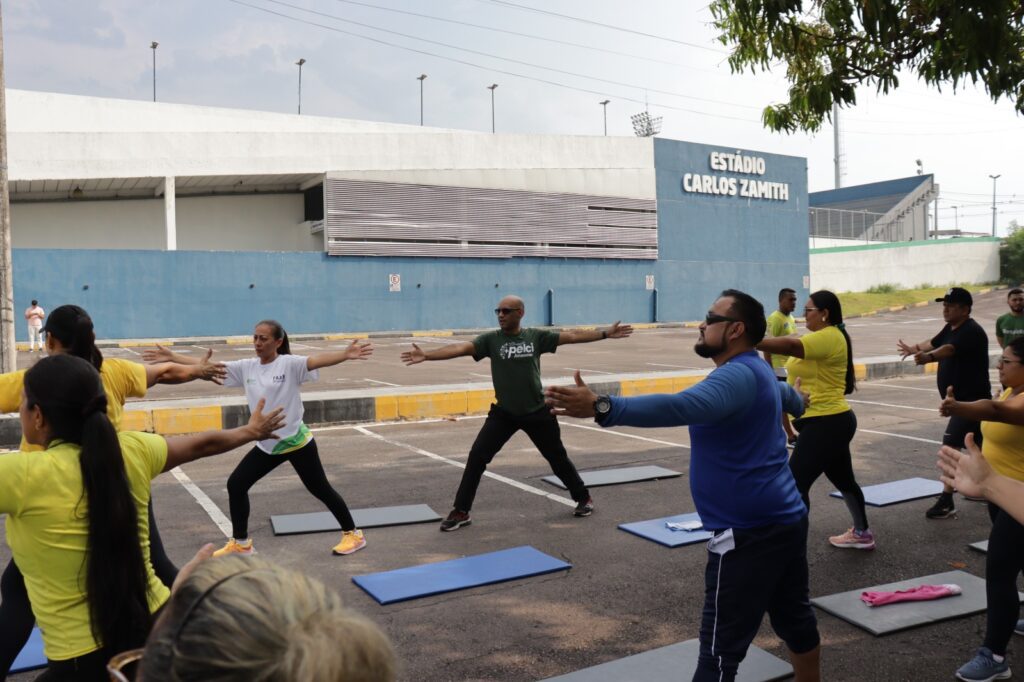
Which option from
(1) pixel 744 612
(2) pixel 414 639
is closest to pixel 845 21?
(1) pixel 744 612

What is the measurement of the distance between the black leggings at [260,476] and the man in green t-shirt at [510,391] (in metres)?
1.21

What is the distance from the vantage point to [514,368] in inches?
278

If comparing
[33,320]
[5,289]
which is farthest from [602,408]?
[33,320]

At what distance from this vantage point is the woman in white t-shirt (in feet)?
19.7

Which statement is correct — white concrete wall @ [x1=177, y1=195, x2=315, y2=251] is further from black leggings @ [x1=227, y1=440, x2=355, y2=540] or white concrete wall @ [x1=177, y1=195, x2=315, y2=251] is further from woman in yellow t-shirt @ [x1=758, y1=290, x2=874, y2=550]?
woman in yellow t-shirt @ [x1=758, y1=290, x2=874, y2=550]

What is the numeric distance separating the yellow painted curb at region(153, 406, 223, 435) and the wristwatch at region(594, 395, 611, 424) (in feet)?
30.6

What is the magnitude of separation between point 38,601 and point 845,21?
6.44m

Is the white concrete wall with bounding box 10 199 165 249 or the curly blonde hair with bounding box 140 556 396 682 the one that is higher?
the white concrete wall with bounding box 10 199 165 249

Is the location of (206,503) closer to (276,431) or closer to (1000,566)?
(276,431)

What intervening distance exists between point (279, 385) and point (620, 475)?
4.06 metres

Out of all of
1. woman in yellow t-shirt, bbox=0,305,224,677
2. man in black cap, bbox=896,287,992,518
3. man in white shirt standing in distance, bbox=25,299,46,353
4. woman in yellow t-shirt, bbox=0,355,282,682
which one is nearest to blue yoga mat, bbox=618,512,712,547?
man in black cap, bbox=896,287,992,518

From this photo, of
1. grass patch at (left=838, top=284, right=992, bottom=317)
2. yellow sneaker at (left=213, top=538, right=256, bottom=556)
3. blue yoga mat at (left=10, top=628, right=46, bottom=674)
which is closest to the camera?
blue yoga mat at (left=10, top=628, right=46, bottom=674)

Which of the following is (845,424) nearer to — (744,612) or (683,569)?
(683,569)

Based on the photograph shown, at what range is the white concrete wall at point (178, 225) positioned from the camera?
3162cm
